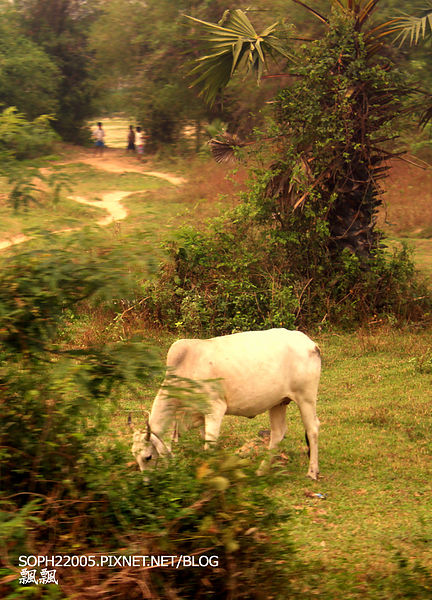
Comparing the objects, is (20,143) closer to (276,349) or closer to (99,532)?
(99,532)

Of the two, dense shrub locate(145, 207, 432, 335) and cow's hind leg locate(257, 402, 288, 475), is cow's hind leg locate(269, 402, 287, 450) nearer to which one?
cow's hind leg locate(257, 402, 288, 475)

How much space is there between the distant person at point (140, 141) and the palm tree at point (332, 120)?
706 inches

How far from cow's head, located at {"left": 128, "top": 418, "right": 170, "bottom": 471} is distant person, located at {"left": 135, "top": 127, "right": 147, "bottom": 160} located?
2552cm

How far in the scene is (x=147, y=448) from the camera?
500 centimetres

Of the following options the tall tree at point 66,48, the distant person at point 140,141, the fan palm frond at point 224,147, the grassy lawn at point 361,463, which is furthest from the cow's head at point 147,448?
the tall tree at point 66,48

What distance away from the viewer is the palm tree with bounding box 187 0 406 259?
12008 millimetres

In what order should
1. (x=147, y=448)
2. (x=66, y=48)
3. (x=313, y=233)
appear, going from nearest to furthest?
(x=147, y=448) → (x=313, y=233) → (x=66, y=48)

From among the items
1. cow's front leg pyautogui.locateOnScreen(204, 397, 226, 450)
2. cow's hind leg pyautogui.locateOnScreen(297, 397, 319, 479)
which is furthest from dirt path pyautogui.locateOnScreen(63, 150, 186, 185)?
cow's front leg pyautogui.locateOnScreen(204, 397, 226, 450)

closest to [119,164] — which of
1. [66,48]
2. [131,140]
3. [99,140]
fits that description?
[99,140]

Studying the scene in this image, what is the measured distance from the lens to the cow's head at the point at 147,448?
4.64 m

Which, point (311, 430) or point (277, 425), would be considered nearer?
point (311, 430)

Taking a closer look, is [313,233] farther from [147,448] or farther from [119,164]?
[119,164]

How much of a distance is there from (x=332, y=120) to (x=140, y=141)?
783 inches

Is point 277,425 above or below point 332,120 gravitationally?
below
